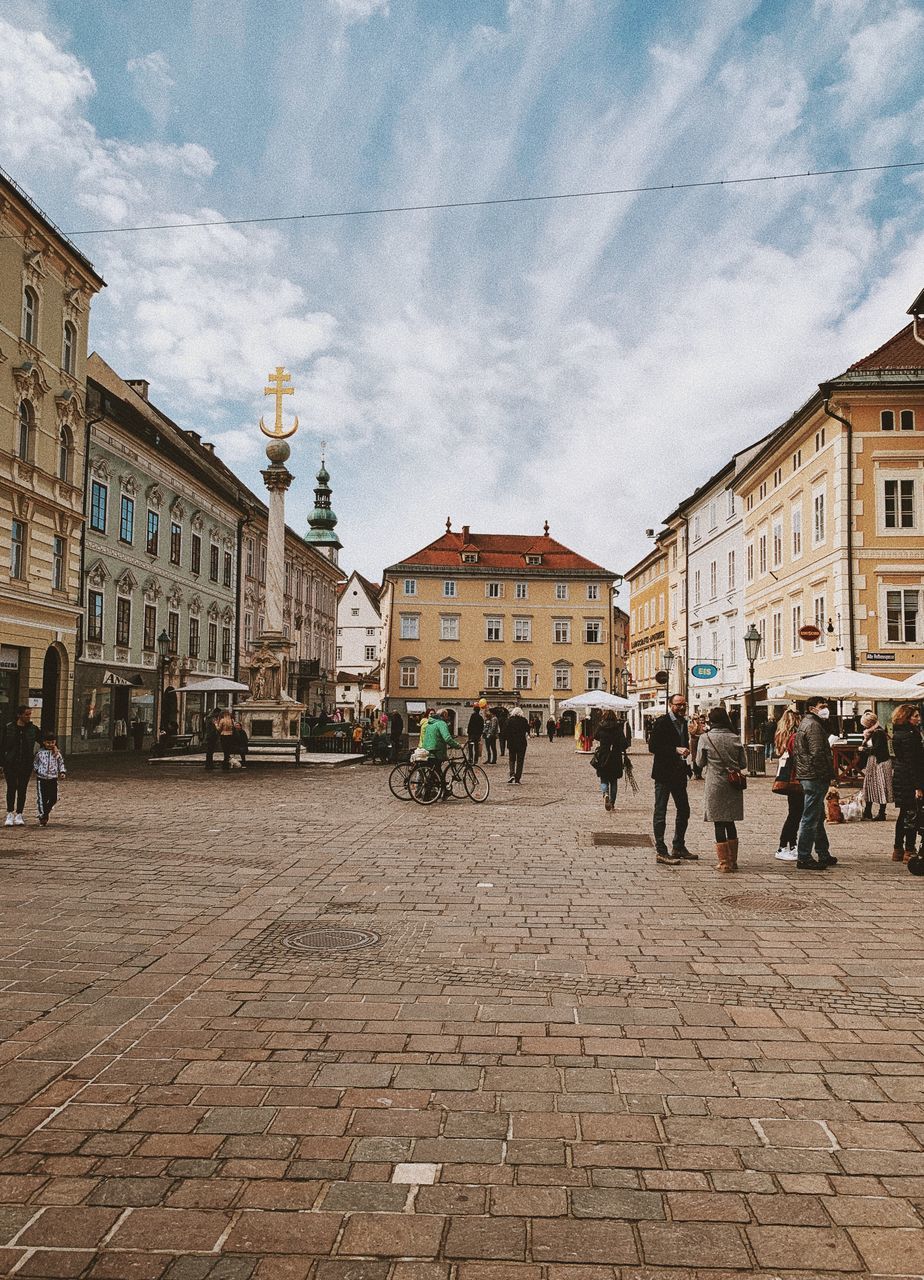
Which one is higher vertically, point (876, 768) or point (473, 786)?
point (876, 768)

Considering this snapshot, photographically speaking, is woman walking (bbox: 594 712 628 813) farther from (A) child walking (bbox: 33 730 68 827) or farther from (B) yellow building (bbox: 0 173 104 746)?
(B) yellow building (bbox: 0 173 104 746)

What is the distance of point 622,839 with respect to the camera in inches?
516

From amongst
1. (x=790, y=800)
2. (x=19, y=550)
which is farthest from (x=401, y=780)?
(x=19, y=550)

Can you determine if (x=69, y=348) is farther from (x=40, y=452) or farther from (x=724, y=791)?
(x=724, y=791)

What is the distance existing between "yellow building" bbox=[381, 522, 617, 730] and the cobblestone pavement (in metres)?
69.9

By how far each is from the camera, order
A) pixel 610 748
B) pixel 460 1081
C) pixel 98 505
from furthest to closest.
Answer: pixel 98 505
pixel 610 748
pixel 460 1081

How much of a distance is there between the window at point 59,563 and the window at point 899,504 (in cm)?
2639

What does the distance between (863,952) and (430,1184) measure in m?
4.41

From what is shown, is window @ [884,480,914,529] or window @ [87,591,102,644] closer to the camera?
window @ [884,480,914,529]

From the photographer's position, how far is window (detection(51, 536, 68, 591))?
1252 inches

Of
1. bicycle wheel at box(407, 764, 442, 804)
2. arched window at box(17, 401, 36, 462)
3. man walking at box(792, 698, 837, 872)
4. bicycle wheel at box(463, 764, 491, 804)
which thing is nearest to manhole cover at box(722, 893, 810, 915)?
man walking at box(792, 698, 837, 872)

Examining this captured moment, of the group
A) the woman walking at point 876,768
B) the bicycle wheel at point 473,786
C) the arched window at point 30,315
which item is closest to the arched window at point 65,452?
the arched window at point 30,315

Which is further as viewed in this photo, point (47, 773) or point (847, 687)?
point (847, 687)

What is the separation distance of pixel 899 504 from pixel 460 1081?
32108 millimetres
